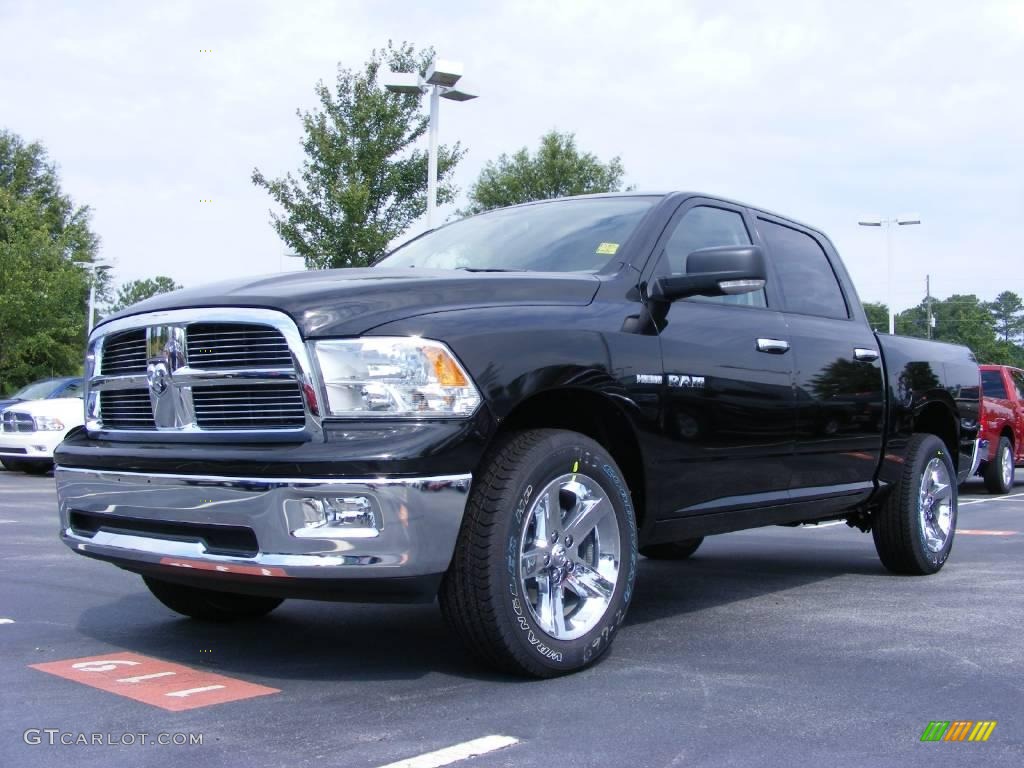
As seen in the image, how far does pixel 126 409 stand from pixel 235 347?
656 mm

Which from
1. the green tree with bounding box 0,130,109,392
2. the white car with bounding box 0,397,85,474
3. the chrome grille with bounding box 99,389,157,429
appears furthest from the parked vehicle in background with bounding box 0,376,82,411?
the chrome grille with bounding box 99,389,157,429

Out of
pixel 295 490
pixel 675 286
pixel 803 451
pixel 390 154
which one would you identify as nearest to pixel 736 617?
pixel 803 451

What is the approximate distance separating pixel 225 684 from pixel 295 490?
823mm

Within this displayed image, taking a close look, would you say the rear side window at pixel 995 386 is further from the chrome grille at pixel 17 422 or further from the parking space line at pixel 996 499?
the chrome grille at pixel 17 422

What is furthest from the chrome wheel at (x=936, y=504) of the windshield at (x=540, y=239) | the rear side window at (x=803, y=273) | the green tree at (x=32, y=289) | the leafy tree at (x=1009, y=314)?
the leafy tree at (x=1009, y=314)

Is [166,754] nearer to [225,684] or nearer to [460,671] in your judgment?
[225,684]

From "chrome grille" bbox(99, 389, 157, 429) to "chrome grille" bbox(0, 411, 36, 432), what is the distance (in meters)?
13.5

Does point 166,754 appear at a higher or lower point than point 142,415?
lower

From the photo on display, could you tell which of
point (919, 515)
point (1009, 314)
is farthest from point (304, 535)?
point (1009, 314)

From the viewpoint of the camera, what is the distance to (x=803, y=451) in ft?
17.2

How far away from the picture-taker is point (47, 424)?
1661cm

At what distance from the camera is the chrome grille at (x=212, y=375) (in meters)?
3.56

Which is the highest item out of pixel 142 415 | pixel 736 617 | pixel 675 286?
pixel 675 286

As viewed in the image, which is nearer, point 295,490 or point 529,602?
point 295,490
